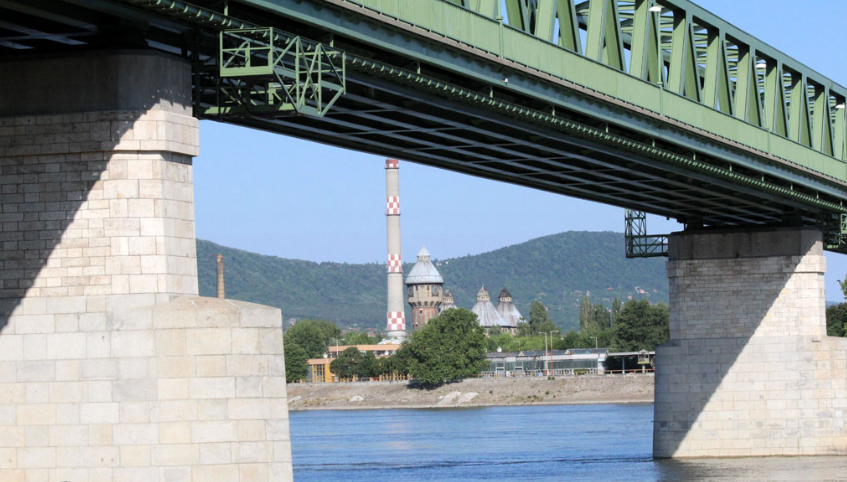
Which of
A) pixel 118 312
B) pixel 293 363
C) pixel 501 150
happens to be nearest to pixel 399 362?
pixel 293 363

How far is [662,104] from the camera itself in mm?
40781

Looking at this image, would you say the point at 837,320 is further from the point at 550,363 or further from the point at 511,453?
the point at 511,453

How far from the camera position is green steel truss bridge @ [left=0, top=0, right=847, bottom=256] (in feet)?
81.3

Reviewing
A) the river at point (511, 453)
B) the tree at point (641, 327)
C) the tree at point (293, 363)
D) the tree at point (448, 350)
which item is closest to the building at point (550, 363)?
the tree at point (641, 327)

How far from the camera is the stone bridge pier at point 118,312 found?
23.4m

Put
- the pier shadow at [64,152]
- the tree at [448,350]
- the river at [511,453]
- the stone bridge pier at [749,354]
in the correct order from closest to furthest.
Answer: the pier shadow at [64,152]
the river at [511,453]
the stone bridge pier at [749,354]
the tree at [448,350]

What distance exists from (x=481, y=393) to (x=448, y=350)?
13192 mm

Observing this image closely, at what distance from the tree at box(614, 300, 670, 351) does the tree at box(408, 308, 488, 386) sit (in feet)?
80.9

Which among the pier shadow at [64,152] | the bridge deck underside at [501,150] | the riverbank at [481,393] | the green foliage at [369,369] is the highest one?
the bridge deck underside at [501,150]

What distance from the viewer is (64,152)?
954 inches

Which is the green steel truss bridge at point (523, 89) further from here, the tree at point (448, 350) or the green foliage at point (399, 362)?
the green foliage at point (399, 362)

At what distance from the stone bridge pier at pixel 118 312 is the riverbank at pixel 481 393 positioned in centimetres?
12350

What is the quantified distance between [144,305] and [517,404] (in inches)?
5221

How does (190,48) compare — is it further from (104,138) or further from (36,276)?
(36,276)
